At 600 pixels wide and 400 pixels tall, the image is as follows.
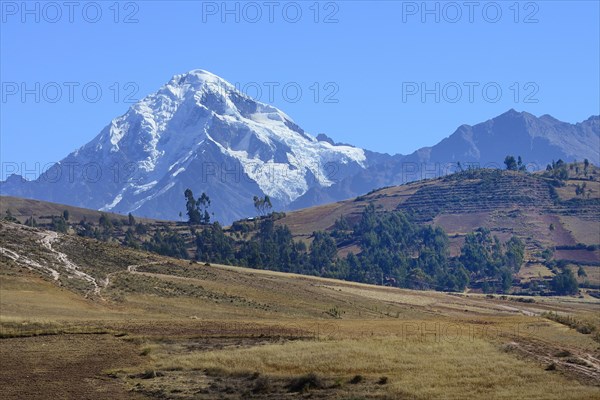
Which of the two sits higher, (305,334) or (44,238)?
(44,238)

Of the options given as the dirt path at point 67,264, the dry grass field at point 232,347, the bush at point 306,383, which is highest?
the dirt path at point 67,264

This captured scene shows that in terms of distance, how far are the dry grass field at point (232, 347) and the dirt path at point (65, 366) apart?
0.08 m

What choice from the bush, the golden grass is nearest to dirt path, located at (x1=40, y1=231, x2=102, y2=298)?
the golden grass

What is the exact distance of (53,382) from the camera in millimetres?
47594

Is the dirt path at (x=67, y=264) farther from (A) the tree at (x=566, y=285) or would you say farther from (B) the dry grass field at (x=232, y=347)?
(A) the tree at (x=566, y=285)

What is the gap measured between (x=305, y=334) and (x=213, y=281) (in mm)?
42855

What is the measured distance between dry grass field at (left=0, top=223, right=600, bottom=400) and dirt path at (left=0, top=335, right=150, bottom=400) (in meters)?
0.08

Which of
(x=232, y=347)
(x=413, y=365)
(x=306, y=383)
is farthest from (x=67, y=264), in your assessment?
(x=306, y=383)

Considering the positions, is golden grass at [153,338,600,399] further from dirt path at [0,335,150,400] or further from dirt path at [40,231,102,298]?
dirt path at [40,231,102,298]

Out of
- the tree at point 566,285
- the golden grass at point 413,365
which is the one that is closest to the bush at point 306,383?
the golden grass at point 413,365

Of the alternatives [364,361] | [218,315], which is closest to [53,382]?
[364,361]

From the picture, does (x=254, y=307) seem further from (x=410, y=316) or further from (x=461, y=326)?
(x=461, y=326)

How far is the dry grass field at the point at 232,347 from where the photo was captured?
45.6 meters

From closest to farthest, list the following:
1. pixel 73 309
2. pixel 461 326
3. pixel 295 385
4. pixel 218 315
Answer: pixel 295 385 → pixel 461 326 → pixel 73 309 → pixel 218 315
